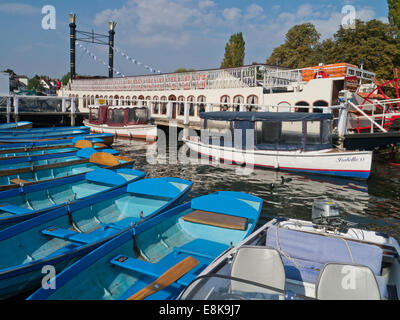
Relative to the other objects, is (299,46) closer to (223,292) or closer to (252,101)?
(252,101)

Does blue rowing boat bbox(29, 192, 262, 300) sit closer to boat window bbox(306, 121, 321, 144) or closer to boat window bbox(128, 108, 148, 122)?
boat window bbox(306, 121, 321, 144)

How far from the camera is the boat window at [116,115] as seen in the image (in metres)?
28.2

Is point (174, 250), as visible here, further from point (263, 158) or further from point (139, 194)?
point (263, 158)

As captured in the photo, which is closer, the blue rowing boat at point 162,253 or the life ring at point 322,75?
the blue rowing boat at point 162,253

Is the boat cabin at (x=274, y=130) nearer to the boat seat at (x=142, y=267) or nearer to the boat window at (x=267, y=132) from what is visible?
the boat window at (x=267, y=132)

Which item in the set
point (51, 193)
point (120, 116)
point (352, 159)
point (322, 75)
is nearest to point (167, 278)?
point (51, 193)

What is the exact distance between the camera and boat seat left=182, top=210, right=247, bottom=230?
23.6 ft

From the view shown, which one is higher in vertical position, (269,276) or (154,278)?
(269,276)

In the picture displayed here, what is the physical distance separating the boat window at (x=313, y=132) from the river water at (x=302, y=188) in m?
1.83

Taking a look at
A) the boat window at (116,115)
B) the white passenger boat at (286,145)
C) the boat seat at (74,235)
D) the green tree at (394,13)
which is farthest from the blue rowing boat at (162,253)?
the green tree at (394,13)

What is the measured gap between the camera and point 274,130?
16.3 metres

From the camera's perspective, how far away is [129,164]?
1271cm
